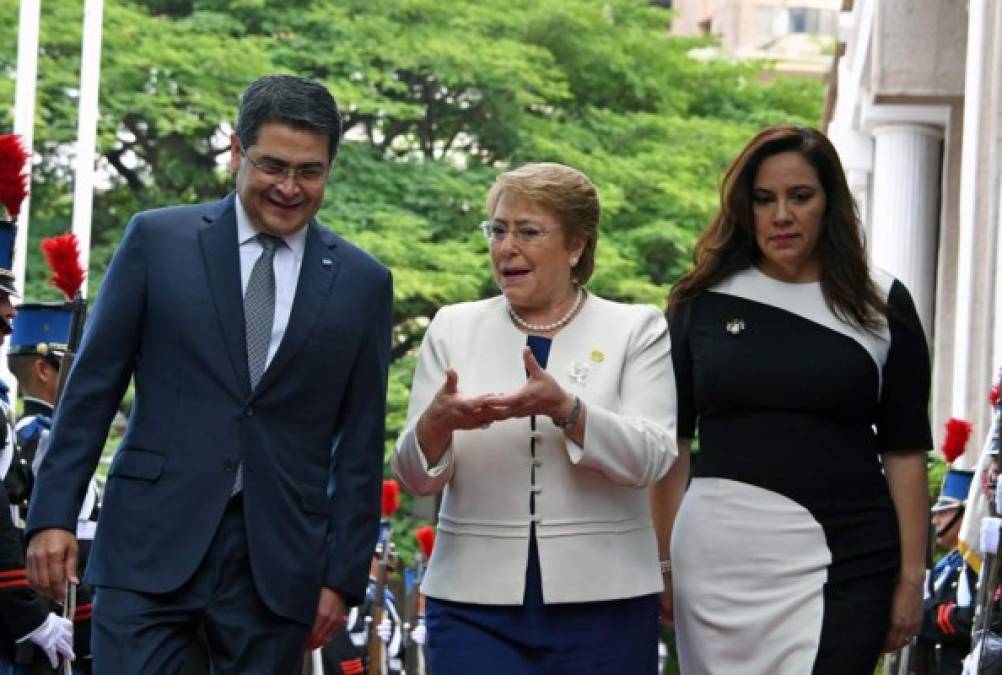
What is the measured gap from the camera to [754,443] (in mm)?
6738

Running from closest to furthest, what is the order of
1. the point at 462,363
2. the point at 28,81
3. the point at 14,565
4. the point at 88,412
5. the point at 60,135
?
the point at 88,412, the point at 462,363, the point at 14,565, the point at 28,81, the point at 60,135

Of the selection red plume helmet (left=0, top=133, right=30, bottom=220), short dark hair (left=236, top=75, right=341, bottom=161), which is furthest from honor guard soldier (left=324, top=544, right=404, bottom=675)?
short dark hair (left=236, top=75, right=341, bottom=161)

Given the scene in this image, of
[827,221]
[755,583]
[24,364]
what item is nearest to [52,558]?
[755,583]

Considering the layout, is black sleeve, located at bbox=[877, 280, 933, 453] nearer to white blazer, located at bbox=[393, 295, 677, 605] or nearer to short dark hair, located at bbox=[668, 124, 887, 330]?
short dark hair, located at bbox=[668, 124, 887, 330]

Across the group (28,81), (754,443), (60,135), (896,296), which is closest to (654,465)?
(754,443)

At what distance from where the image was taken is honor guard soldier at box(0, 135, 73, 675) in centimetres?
841

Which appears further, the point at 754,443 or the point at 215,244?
the point at 754,443

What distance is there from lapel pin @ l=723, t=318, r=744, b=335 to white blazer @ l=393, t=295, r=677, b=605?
33cm

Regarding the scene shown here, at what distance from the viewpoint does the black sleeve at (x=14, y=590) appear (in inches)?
329

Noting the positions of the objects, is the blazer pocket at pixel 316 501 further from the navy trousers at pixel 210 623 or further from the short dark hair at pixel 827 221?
the short dark hair at pixel 827 221

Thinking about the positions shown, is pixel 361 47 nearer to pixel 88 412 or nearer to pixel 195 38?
pixel 195 38

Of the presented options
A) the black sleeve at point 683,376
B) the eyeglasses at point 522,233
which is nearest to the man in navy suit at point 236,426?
the eyeglasses at point 522,233

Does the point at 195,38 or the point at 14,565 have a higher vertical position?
the point at 195,38

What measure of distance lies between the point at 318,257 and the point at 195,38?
80.3 feet
